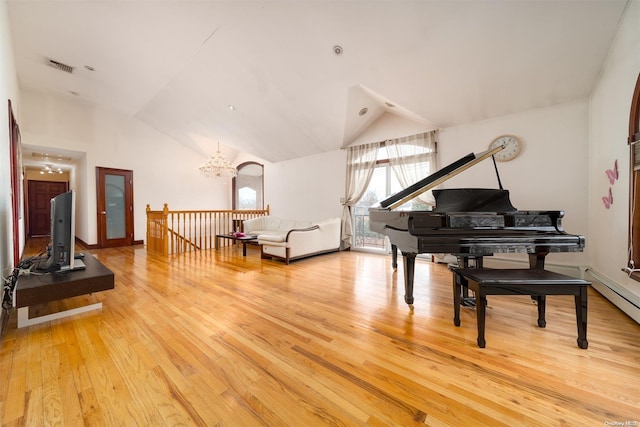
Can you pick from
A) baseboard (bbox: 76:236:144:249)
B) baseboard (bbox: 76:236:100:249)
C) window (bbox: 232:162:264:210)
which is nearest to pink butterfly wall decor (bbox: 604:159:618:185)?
window (bbox: 232:162:264:210)

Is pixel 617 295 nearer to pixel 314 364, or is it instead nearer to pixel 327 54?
pixel 314 364

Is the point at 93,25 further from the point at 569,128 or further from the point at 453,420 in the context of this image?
the point at 569,128

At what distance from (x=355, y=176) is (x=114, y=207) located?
6465 mm

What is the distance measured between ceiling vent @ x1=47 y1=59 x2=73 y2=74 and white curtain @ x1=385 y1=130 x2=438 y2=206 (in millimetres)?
6236

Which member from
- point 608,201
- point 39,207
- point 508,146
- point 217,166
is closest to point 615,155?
point 608,201

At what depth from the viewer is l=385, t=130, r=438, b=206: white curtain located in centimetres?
443

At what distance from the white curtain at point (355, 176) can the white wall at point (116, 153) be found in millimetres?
5161

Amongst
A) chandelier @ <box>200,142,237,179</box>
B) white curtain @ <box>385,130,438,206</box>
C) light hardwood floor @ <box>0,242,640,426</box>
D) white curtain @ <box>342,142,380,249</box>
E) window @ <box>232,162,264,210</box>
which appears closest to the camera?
light hardwood floor @ <box>0,242,640,426</box>

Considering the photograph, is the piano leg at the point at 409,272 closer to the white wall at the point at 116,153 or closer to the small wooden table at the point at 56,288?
the small wooden table at the point at 56,288

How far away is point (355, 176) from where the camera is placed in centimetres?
552

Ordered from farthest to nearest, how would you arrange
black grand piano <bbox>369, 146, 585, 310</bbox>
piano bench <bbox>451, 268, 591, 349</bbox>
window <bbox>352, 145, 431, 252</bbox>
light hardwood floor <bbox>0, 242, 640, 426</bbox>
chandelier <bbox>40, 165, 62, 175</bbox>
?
chandelier <bbox>40, 165, 62, 175</bbox> → window <bbox>352, 145, 431, 252</bbox> → black grand piano <bbox>369, 146, 585, 310</bbox> → piano bench <bbox>451, 268, 591, 349</bbox> → light hardwood floor <bbox>0, 242, 640, 426</bbox>

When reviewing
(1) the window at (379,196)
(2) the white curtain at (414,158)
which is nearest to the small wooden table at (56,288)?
(1) the window at (379,196)

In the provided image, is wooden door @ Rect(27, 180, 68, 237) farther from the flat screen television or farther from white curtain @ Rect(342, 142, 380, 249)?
white curtain @ Rect(342, 142, 380, 249)

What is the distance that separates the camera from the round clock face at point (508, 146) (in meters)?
3.71
